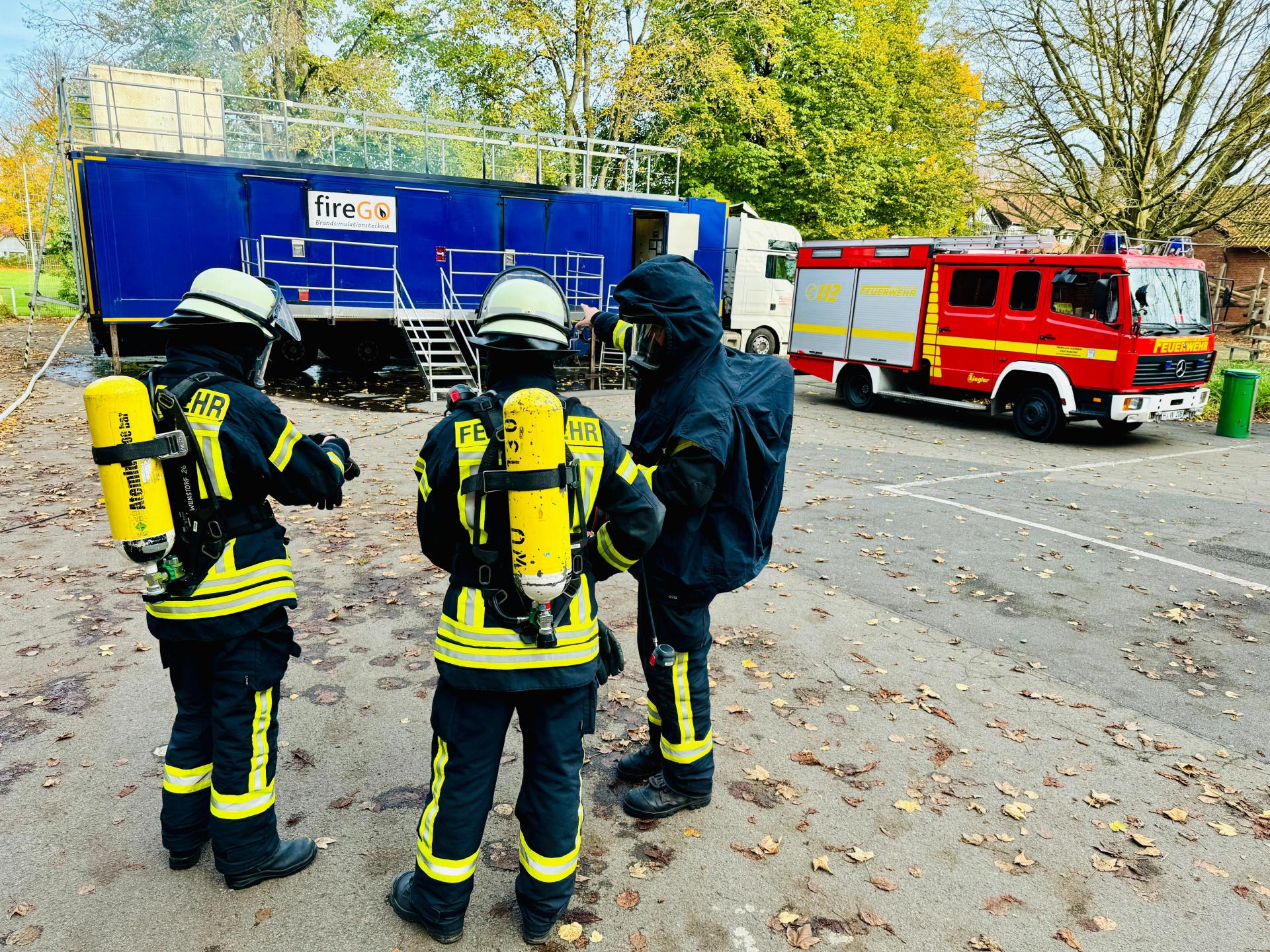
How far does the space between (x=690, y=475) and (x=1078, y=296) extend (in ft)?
37.3

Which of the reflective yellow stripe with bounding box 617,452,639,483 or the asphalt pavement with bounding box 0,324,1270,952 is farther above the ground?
the reflective yellow stripe with bounding box 617,452,639,483

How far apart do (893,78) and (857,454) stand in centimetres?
2152

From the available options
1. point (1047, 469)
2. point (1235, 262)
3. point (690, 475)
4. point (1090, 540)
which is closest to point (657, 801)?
point (690, 475)

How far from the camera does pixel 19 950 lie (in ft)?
8.50

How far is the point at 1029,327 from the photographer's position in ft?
41.4

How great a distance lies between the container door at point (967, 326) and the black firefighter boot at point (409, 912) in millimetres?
12626

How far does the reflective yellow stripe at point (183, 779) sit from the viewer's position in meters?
2.85

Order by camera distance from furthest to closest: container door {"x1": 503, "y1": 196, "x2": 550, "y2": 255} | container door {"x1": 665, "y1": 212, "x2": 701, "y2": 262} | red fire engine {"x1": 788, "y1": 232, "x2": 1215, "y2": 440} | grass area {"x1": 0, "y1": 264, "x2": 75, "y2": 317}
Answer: grass area {"x1": 0, "y1": 264, "x2": 75, "y2": 317} → container door {"x1": 665, "y1": 212, "x2": 701, "y2": 262} → container door {"x1": 503, "y1": 196, "x2": 550, "y2": 255} → red fire engine {"x1": 788, "y1": 232, "x2": 1215, "y2": 440}

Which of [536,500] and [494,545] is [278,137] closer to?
[494,545]

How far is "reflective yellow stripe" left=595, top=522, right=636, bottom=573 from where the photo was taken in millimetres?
2725

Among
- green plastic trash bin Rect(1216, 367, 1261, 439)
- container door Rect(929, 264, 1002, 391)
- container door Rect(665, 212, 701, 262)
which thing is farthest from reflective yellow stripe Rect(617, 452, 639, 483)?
container door Rect(665, 212, 701, 262)

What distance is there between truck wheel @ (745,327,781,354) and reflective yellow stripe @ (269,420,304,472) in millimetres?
Result: 18809

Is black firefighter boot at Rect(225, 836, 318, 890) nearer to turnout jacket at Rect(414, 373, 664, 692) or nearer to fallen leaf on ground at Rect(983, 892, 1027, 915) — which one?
turnout jacket at Rect(414, 373, 664, 692)

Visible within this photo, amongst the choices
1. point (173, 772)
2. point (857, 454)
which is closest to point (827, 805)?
point (173, 772)
